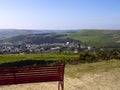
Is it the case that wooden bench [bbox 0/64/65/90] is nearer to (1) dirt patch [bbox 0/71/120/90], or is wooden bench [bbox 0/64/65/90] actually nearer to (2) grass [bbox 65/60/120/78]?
(1) dirt patch [bbox 0/71/120/90]

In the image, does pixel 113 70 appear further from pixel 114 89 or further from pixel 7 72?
pixel 7 72

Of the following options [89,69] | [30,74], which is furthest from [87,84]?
[89,69]

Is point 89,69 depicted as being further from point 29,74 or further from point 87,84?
point 29,74

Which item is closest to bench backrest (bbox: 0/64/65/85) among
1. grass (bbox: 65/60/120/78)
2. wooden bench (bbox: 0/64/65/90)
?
wooden bench (bbox: 0/64/65/90)

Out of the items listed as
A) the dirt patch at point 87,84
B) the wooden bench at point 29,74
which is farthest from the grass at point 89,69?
the wooden bench at point 29,74

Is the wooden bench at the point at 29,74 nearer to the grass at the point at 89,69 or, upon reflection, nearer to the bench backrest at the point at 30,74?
the bench backrest at the point at 30,74

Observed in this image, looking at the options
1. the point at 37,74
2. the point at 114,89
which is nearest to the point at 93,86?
the point at 114,89
